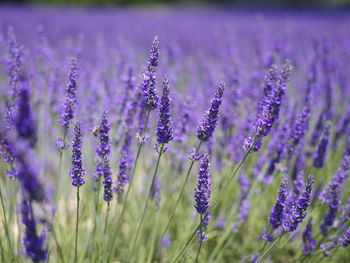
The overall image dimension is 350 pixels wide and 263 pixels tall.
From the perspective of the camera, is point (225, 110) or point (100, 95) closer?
point (225, 110)

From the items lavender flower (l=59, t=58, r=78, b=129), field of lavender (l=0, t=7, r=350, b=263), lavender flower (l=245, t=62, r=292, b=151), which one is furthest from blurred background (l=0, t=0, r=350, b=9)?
lavender flower (l=245, t=62, r=292, b=151)

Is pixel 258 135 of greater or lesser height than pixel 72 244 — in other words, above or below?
above

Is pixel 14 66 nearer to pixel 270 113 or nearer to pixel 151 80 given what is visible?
pixel 151 80

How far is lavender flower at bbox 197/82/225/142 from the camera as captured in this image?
1.83 meters

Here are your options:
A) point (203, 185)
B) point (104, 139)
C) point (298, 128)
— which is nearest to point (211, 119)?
point (203, 185)

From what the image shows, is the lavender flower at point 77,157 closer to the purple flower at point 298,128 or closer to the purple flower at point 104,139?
the purple flower at point 104,139

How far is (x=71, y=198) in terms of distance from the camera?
3814 mm

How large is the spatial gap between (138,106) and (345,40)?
649 centimetres

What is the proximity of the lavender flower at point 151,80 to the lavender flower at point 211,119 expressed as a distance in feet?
0.95

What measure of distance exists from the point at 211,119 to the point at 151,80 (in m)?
0.39

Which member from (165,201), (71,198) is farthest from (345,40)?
(71,198)

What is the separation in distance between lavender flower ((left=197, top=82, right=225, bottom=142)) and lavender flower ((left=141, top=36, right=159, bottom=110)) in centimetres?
29

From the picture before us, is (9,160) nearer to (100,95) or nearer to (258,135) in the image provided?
(258,135)

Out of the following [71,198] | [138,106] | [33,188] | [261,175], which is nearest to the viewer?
[33,188]
